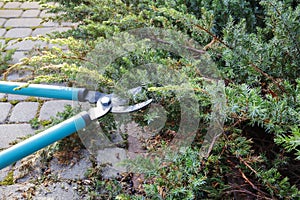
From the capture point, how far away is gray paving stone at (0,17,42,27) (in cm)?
350

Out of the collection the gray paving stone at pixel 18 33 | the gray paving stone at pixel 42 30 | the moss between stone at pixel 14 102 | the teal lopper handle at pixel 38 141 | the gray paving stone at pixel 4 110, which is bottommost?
the gray paving stone at pixel 4 110

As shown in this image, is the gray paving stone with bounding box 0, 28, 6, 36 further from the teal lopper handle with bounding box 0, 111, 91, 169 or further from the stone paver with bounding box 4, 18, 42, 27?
the teal lopper handle with bounding box 0, 111, 91, 169

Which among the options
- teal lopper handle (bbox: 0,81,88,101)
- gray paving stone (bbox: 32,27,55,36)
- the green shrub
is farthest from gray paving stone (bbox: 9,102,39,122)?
gray paving stone (bbox: 32,27,55,36)

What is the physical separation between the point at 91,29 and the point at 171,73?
59 cm

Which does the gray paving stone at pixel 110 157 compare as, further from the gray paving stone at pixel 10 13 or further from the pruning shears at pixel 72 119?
the gray paving stone at pixel 10 13

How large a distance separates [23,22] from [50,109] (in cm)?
149

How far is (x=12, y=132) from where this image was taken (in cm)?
227

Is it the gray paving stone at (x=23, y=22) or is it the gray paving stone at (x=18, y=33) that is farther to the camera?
the gray paving stone at (x=23, y=22)

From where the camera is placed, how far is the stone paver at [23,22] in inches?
138

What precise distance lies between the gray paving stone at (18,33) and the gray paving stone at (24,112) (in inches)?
41.0

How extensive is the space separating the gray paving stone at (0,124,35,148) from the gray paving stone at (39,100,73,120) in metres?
0.13

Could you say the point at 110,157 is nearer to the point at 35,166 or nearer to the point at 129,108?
the point at 35,166

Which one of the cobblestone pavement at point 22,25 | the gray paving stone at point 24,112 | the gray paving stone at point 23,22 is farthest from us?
the gray paving stone at point 23,22

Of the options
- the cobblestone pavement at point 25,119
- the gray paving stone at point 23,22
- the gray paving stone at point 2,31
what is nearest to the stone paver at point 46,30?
the cobblestone pavement at point 25,119
